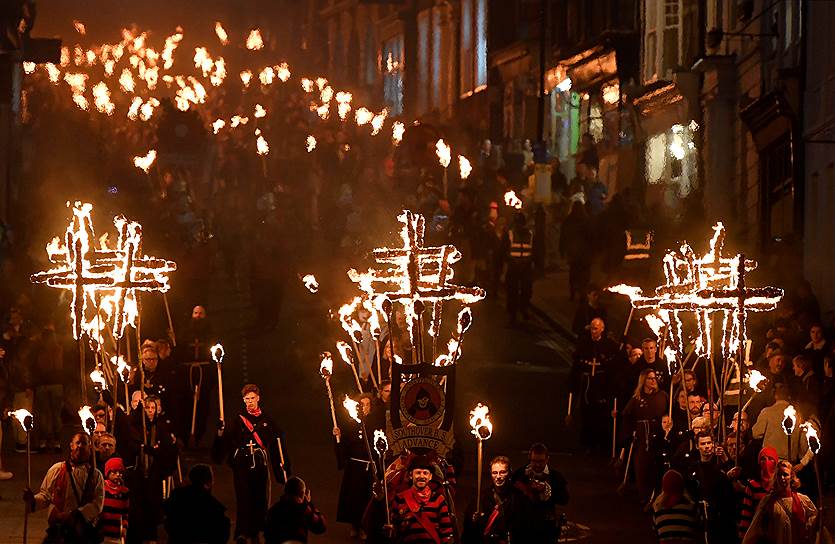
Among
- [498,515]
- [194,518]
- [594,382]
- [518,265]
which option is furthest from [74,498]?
[518,265]

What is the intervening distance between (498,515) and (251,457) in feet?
10.9

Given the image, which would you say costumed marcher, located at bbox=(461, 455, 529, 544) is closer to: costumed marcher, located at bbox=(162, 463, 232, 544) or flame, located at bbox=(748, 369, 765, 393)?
costumed marcher, located at bbox=(162, 463, 232, 544)

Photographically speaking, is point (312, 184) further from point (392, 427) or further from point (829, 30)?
point (392, 427)

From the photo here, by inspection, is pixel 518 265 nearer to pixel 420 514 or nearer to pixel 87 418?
pixel 87 418

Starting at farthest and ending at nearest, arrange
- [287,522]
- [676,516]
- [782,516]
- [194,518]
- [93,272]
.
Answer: [93,272], [676,516], [782,516], [194,518], [287,522]

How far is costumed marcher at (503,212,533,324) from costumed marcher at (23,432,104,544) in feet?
55.8

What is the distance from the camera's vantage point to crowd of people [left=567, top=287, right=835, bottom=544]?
1642cm

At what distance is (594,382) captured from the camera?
25547 mm

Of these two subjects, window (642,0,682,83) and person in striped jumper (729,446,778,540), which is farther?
window (642,0,682,83)

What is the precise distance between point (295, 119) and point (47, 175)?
663cm

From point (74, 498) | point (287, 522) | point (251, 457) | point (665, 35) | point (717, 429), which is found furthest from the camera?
point (665, 35)

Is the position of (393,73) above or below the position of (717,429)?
above

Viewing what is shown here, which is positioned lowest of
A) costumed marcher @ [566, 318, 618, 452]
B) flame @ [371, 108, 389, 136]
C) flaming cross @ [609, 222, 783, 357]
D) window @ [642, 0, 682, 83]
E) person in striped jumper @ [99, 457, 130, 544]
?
person in striped jumper @ [99, 457, 130, 544]

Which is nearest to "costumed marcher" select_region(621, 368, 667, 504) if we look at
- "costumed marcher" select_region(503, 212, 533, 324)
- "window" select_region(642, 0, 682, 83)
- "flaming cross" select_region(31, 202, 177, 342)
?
"flaming cross" select_region(31, 202, 177, 342)
